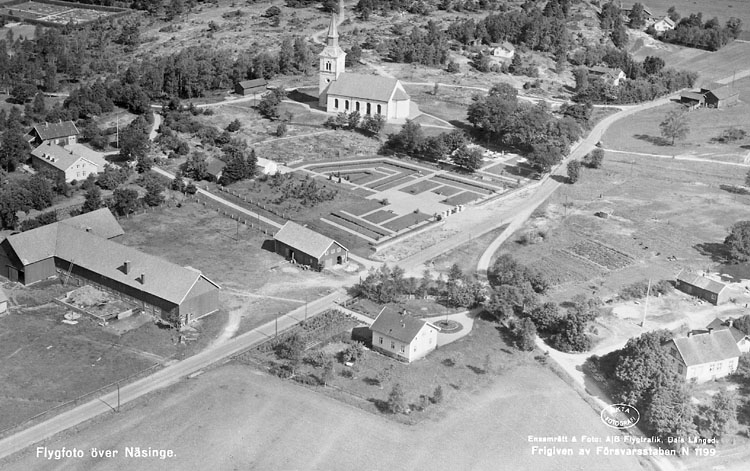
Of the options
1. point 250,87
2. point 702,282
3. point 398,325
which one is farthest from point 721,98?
point 398,325

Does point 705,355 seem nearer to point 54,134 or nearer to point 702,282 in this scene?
point 702,282

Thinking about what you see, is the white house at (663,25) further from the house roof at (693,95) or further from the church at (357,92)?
the church at (357,92)

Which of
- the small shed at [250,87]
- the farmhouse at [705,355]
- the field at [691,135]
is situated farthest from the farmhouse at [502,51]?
the farmhouse at [705,355]

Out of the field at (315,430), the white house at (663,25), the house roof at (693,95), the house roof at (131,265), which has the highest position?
the white house at (663,25)

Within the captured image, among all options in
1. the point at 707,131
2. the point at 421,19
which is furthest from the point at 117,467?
the point at 421,19

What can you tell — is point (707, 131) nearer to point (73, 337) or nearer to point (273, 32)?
point (273, 32)

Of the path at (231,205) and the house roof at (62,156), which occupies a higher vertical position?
the house roof at (62,156)

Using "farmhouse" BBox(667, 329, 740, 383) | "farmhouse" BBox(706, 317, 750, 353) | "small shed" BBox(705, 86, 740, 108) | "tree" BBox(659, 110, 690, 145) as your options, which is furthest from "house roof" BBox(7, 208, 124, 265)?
"small shed" BBox(705, 86, 740, 108)
